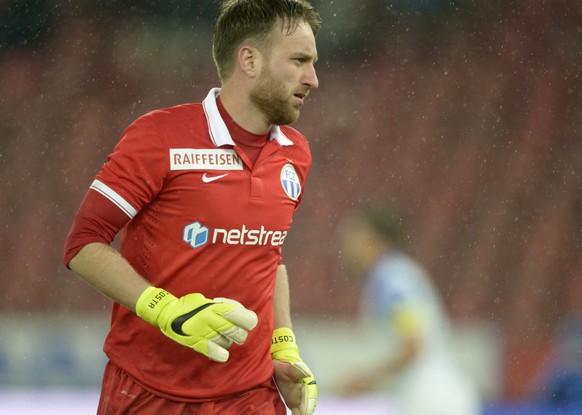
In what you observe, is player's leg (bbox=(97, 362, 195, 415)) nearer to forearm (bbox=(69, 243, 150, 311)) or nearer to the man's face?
forearm (bbox=(69, 243, 150, 311))

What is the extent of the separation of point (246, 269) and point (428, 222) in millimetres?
4327

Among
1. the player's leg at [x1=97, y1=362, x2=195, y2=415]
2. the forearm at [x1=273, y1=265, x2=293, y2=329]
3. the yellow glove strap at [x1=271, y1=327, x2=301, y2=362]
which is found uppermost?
the forearm at [x1=273, y1=265, x2=293, y2=329]

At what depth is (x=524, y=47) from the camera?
6461mm

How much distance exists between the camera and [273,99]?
75.2 inches

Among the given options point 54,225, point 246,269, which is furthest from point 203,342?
point 54,225

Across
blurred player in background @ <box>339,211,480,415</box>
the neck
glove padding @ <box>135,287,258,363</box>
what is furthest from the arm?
blurred player in background @ <box>339,211,480,415</box>

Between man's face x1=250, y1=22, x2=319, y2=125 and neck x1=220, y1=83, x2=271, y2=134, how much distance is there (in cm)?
3

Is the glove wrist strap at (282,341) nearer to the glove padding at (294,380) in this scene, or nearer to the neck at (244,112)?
the glove padding at (294,380)

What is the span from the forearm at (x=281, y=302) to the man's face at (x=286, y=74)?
395mm

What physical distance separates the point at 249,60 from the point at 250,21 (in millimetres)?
79

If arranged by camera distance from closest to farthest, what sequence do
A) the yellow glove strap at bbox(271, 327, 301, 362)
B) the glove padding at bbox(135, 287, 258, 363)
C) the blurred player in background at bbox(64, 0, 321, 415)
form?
1. the glove padding at bbox(135, 287, 258, 363)
2. the blurred player in background at bbox(64, 0, 321, 415)
3. the yellow glove strap at bbox(271, 327, 301, 362)

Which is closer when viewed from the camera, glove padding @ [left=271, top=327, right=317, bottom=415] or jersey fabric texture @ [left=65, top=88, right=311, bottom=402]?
jersey fabric texture @ [left=65, top=88, right=311, bottom=402]

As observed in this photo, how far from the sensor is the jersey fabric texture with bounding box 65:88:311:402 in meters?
1.78

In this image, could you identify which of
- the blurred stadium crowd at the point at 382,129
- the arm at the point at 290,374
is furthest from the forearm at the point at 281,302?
the blurred stadium crowd at the point at 382,129
